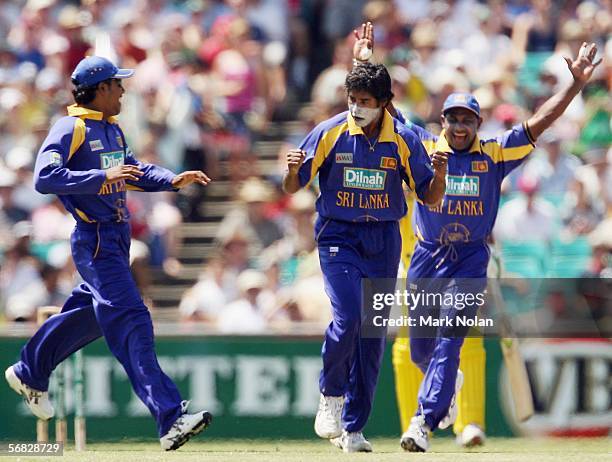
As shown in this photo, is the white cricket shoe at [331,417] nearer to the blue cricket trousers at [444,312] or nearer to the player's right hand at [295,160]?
the blue cricket trousers at [444,312]

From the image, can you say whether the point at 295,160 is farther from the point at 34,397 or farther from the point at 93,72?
the point at 34,397

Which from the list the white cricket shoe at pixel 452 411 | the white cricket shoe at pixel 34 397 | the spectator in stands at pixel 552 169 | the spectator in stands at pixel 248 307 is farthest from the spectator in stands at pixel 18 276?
the spectator in stands at pixel 552 169

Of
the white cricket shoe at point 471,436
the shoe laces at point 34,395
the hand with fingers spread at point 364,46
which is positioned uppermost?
the hand with fingers spread at point 364,46

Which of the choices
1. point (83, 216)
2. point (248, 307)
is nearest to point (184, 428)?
point (83, 216)

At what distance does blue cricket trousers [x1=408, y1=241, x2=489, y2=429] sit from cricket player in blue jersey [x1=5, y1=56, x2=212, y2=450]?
5.25 feet

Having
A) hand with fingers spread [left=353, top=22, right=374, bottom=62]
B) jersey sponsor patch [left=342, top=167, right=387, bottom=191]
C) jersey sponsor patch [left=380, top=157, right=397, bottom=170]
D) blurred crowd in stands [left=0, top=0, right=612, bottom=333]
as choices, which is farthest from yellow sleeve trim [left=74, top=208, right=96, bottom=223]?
blurred crowd in stands [left=0, top=0, right=612, bottom=333]

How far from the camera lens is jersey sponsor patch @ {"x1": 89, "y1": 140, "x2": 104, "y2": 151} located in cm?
972

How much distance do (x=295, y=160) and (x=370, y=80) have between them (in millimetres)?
692

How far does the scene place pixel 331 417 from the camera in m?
10.1

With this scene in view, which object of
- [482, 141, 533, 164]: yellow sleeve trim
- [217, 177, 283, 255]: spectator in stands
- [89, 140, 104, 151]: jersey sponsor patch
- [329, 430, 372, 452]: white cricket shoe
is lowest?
[329, 430, 372, 452]: white cricket shoe

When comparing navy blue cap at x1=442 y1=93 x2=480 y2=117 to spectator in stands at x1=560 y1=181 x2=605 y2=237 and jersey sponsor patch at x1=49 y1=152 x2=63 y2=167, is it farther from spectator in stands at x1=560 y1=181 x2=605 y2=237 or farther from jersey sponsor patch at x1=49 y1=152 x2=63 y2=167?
spectator in stands at x1=560 y1=181 x2=605 y2=237

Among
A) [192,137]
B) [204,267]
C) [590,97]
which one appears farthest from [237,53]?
[590,97]

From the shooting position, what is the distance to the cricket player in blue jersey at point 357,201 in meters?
9.88

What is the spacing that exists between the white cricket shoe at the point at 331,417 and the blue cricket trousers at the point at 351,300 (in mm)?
46
